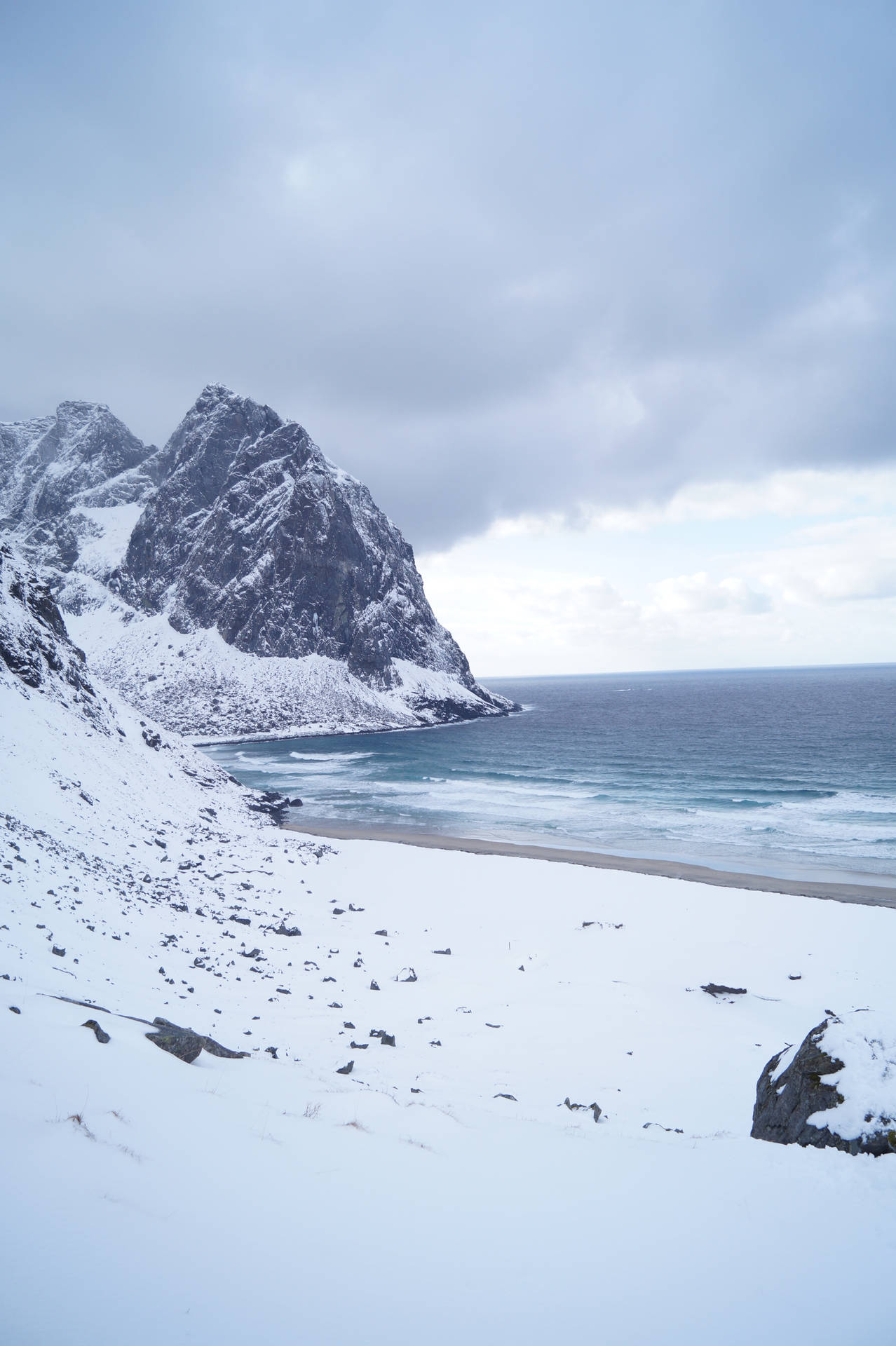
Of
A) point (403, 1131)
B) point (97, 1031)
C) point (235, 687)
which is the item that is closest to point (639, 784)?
point (403, 1131)

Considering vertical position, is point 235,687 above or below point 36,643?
below

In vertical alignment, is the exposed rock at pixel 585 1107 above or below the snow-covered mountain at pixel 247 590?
below

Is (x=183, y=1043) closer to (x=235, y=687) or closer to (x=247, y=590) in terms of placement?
(x=235, y=687)

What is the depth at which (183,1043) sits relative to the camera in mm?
8008

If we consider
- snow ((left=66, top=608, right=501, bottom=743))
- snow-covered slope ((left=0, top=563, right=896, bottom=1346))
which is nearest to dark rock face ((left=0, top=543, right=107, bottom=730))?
snow-covered slope ((left=0, top=563, right=896, bottom=1346))

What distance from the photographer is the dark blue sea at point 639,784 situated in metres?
33.6

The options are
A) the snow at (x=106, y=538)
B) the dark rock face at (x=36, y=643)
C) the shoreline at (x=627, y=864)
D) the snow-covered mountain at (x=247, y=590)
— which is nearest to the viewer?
the shoreline at (x=627, y=864)

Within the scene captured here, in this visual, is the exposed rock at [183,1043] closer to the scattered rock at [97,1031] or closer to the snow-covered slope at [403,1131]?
the snow-covered slope at [403,1131]

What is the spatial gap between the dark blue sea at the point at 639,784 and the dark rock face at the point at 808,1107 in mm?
23227

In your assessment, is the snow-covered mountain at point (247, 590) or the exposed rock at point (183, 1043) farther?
the snow-covered mountain at point (247, 590)

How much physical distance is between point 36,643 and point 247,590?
83.6 metres

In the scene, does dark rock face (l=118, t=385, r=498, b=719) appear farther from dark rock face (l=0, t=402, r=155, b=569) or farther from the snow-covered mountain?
dark rock face (l=0, t=402, r=155, b=569)

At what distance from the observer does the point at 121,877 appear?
1748cm

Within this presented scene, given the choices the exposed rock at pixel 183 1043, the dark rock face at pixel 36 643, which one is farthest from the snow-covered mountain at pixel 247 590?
the exposed rock at pixel 183 1043
